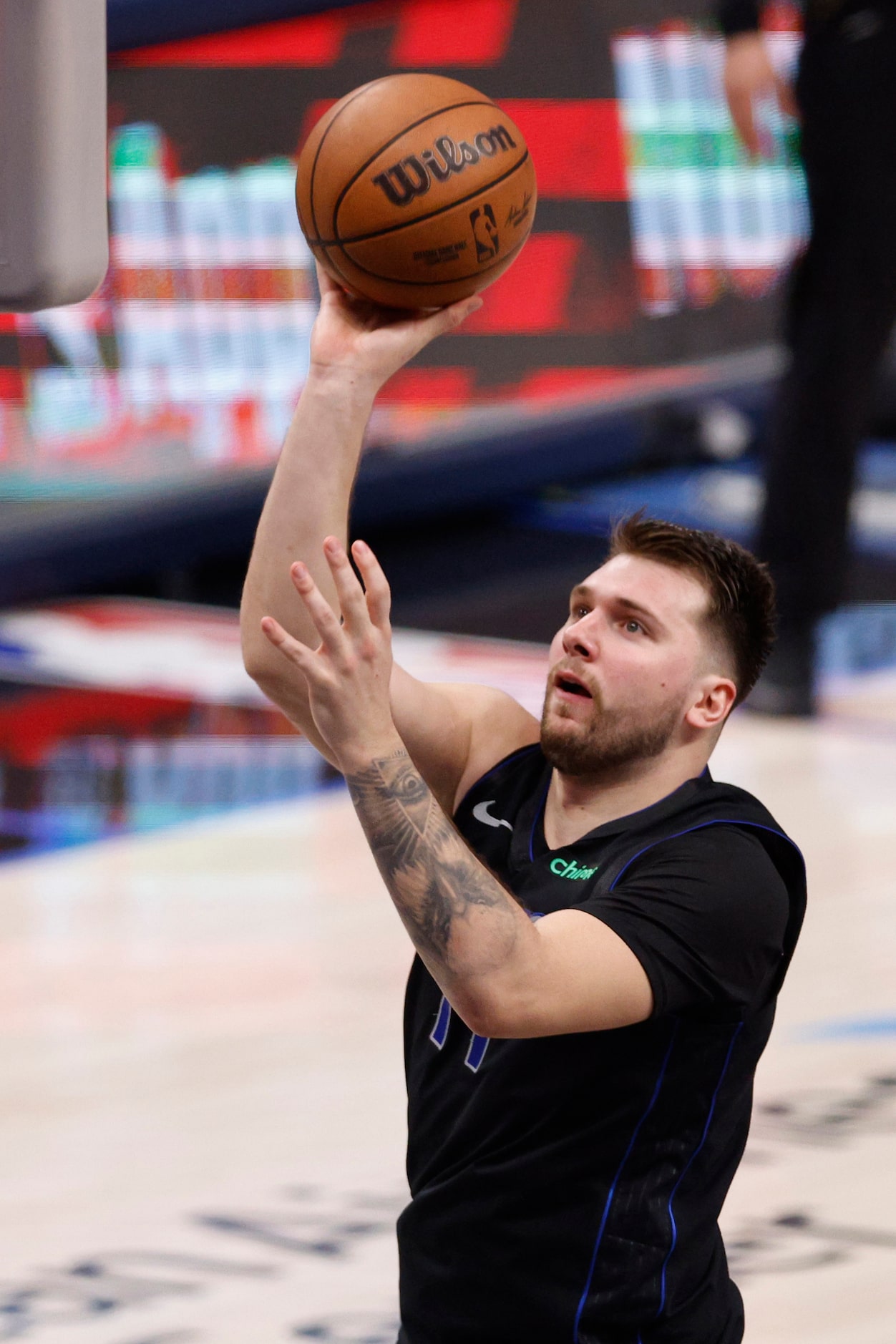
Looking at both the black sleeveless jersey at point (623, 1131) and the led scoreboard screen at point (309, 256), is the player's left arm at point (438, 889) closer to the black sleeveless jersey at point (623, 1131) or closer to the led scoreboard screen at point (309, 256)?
the black sleeveless jersey at point (623, 1131)

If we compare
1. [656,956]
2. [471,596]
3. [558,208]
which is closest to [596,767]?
[656,956]

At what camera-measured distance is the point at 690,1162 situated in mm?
2145

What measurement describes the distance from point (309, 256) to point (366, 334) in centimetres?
603

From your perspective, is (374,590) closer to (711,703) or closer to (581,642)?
Result: (581,642)

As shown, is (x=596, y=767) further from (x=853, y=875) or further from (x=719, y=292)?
(x=719, y=292)

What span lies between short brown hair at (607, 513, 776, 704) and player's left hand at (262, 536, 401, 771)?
463mm

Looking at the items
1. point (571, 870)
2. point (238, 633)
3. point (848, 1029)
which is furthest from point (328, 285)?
point (238, 633)

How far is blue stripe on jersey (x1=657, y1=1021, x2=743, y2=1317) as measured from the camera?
213cm

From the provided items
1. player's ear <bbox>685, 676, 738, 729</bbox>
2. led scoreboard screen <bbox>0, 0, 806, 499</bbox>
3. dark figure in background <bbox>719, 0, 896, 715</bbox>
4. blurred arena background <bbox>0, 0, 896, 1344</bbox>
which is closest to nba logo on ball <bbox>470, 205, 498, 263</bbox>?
blurred arena background <bbox>0, 0, 896, 1344</bbox>

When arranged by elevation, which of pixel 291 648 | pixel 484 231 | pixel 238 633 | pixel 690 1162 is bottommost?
pixel 238 633

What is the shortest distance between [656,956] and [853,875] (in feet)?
11.0

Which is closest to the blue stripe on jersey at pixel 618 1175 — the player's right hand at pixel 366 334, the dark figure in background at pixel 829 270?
the player's right hand at pixel 366 334

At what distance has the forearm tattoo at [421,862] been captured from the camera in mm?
1918

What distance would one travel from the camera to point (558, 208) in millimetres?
9031
